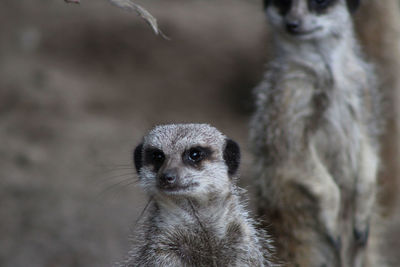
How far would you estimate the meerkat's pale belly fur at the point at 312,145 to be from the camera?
12.3ft

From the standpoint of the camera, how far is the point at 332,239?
372cm

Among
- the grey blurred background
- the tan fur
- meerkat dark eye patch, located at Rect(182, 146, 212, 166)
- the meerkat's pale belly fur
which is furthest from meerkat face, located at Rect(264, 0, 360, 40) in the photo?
the grey blurred background

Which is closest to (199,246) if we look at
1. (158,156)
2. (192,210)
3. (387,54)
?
(192,210)

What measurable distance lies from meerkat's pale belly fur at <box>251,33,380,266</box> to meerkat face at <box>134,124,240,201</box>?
93 centimetres

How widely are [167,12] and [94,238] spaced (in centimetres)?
244

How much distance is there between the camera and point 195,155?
2.75 meters

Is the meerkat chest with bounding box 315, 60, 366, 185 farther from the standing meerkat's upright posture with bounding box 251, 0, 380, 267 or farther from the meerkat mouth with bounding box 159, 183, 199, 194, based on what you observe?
the meerkat mouth with bounding box 159, 183, 199, 194

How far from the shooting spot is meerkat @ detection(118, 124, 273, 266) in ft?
8.88

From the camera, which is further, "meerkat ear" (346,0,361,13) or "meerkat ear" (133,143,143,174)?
"meerkat ear" (346,0,361,13)

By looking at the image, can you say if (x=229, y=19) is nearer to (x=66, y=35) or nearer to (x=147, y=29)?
(x=147, y=29)

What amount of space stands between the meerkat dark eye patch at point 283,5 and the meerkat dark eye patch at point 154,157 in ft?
3.97

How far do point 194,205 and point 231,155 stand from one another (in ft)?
0.87

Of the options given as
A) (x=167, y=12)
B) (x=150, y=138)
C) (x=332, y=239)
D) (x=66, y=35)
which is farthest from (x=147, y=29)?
(x=150, y=138)

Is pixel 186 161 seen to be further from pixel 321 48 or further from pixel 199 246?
pixel 321 48
